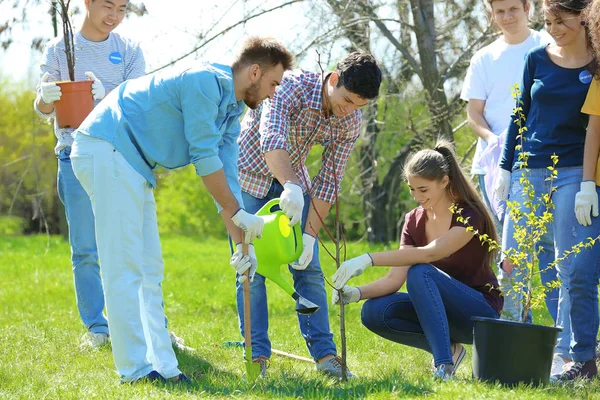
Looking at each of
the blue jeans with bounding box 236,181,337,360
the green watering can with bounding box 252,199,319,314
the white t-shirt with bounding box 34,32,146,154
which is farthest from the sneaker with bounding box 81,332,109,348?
the green watering can with bounding box 252,199,319,314

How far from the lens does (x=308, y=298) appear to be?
159 inches

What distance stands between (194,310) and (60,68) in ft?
8.76

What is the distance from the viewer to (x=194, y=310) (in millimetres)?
6625

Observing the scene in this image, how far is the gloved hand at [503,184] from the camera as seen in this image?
410 centimetres

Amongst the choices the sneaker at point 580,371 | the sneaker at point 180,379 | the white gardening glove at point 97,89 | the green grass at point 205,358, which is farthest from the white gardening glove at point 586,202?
the white gardening glove at point 97,89

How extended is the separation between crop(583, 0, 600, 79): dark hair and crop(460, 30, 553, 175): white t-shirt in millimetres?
888

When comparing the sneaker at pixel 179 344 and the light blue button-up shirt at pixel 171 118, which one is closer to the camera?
the light blue button-up shirt at pixel 171 118

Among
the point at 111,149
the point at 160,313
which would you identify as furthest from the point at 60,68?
the point at 160,313

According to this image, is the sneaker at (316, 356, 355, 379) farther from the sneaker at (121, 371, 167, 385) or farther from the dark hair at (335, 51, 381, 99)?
the dark hair at (335, 51, 381, 99)

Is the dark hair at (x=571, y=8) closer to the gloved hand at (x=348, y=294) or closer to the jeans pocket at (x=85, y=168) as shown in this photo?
the gloved hand at (x=348, y=294)

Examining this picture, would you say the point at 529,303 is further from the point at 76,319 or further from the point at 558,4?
the point at 76,319

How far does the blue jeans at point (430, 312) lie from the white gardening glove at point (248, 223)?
76 cm

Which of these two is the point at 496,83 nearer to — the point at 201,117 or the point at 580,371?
the point at 580,371

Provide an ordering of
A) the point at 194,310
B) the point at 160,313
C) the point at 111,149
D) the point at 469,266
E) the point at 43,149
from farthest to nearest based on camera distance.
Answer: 1. the point at 43,149
2. the point at 194,310
3. the point at 469,266
4. the point at 160,313
5. the point at 111,149
